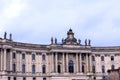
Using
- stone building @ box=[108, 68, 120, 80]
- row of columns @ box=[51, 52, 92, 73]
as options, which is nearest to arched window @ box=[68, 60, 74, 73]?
row of columns @ box=[51, 52, 92, 73]

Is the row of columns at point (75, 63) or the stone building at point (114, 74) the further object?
the row of columns at point (75, 63)

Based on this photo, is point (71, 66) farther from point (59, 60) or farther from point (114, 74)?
point (114, 74)

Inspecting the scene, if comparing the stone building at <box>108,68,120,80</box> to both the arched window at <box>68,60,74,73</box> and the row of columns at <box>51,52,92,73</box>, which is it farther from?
the arched window at <box>68,60,74,73</box>

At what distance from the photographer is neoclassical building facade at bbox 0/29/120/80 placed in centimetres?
9150

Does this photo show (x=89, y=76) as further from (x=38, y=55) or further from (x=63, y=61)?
(x=38, y=55)

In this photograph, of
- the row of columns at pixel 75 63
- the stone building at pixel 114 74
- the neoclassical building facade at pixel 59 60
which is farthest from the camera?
the row of columns at pixel 75 63

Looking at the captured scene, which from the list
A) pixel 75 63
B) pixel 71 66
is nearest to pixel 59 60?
pixel 71 66

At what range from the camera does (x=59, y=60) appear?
99500mm

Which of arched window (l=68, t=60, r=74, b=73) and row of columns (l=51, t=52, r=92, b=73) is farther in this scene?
arched window (l=68, t=60, r=74, b=73)

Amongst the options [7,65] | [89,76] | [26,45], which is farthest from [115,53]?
[7,65]

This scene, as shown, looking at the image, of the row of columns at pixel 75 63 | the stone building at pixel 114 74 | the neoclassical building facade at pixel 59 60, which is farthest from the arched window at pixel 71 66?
the stone building at pixel 114 74

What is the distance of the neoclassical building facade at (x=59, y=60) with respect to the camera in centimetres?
9150

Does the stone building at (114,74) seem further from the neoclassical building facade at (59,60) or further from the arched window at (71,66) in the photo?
the arched window at (71,66)

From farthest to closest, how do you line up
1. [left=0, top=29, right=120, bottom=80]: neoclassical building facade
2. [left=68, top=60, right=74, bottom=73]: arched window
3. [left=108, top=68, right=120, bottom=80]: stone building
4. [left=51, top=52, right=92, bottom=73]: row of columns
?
[left=68, top=60, right=74, bottom=73]: arched window
[left=51, top=52, right=92, bottom=73]: row of columns
[left=0, top=29, right=120, bottom=80]: neoclassical building facade
[left=108, top=68, right=120, bottom=80]: stone building
